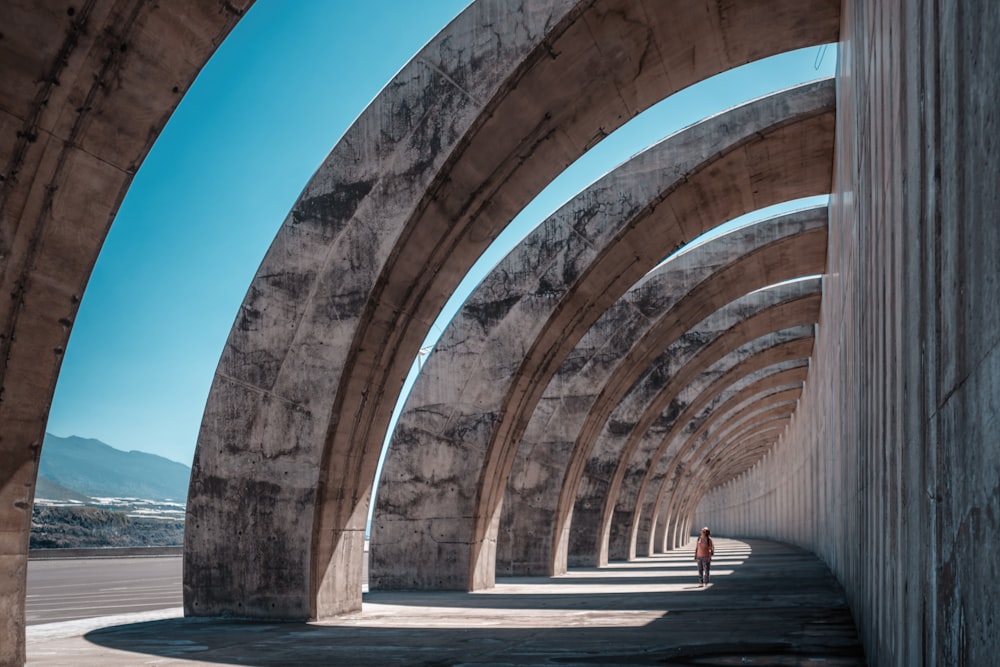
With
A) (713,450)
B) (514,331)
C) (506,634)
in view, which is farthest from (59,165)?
(713,450)

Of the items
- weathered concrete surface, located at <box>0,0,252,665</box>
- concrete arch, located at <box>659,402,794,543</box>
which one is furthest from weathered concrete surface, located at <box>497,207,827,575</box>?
concrete arch, located at <box>659,402,794,543</box>

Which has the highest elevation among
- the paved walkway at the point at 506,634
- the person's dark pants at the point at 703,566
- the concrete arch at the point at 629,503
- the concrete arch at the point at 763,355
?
the concrete arch at the point at 763,355

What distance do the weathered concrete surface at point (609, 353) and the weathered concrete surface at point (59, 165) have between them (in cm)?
1522

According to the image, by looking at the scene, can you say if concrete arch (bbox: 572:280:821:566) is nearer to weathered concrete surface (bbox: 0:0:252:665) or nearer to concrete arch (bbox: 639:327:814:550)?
concrete arch (bbox: 639:327:814:550)

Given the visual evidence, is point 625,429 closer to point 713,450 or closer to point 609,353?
point 609,353

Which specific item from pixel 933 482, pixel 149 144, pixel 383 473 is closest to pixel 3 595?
pixel 149 144

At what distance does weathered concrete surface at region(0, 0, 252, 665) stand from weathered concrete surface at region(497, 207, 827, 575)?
49.9ft

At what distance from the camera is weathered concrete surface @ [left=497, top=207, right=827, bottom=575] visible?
22406 millimetres

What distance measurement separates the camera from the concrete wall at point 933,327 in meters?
2.41

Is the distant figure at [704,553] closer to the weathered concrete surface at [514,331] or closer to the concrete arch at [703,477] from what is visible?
the weathered concrete surface at [514,331]

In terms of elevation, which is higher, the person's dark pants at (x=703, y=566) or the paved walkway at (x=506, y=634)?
the person's dark pants at (x=703, y=566)

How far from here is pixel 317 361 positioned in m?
12.9

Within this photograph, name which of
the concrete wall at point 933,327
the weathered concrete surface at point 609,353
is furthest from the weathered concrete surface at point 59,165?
the weathered concrete surface at point 609,353

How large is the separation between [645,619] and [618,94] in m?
6.55
